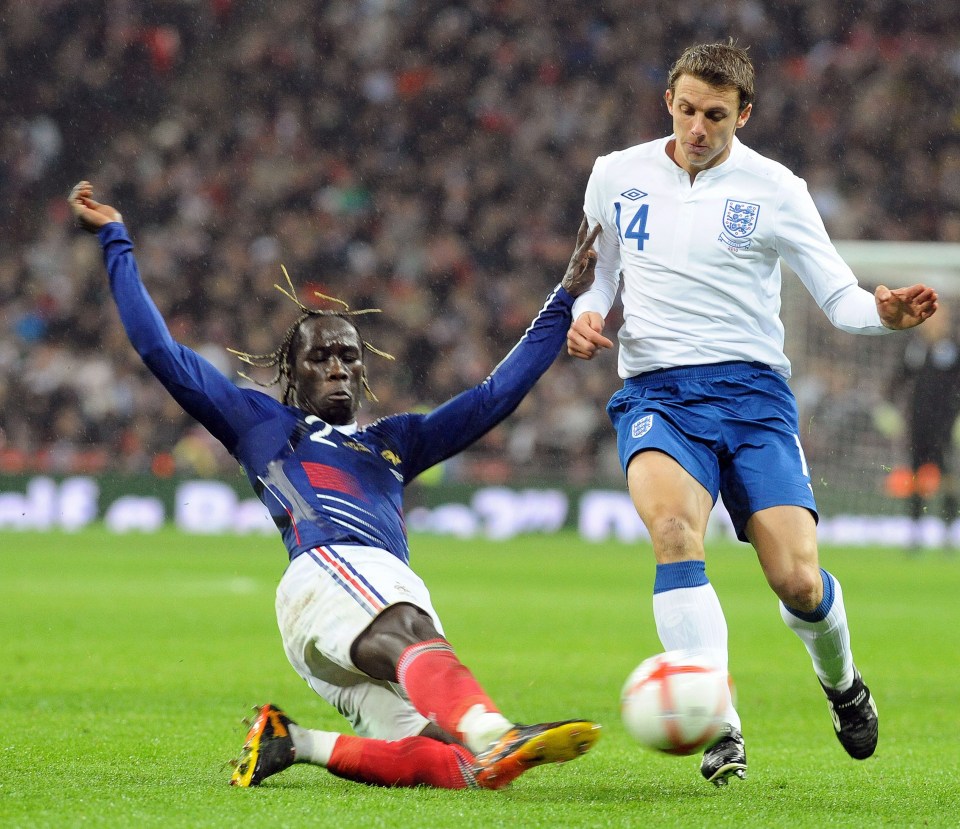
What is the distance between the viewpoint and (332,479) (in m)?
4.64

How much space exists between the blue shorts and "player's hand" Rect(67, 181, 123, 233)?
1.69 m

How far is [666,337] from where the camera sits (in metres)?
4.78

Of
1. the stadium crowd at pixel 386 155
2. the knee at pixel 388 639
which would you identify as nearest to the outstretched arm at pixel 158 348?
the knee at pixel 388 639

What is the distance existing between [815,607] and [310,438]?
1.60m

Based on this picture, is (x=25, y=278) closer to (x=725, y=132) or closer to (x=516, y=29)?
(x=516, y=29)

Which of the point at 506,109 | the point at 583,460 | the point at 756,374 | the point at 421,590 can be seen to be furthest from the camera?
the point at 506,109

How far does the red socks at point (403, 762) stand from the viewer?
4266mm

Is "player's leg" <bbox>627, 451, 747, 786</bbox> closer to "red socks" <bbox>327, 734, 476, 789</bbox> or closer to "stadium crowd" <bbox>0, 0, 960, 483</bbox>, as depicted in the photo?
"red socks" <bbox>327, 734, 476, 789</bbox>

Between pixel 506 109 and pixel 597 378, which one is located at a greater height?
pixel 506 109

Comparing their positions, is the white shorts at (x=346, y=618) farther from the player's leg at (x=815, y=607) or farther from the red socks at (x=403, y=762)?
the player's leg at (x=815, y=607)

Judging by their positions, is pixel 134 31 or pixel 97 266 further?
pixel 134 31

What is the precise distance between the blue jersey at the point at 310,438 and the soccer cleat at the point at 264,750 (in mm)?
490

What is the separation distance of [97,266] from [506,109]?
20.5 ft

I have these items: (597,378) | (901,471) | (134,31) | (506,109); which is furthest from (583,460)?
(134,31)
